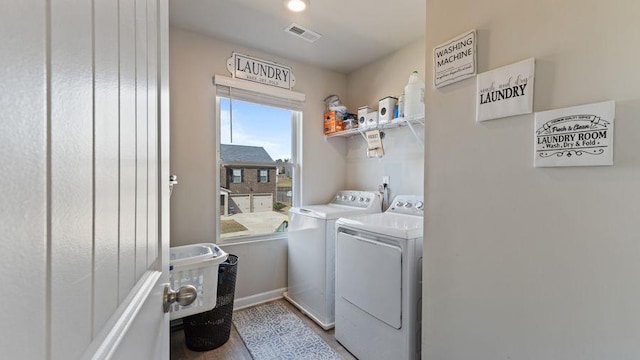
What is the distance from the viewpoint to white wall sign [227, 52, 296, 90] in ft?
8.23

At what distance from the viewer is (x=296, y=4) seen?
6.04ft

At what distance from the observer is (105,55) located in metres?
0.37

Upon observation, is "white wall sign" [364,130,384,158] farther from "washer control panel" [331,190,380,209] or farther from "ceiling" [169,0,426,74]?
"ceiling" [169,0,426,74]

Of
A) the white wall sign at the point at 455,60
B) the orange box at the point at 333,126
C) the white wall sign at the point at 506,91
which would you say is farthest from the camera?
the orange box at the point at 333,126

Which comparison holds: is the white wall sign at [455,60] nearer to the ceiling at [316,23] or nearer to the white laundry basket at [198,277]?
the ceiling at [316,23]

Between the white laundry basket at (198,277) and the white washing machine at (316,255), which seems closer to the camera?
the white laundry basket at (198,277)

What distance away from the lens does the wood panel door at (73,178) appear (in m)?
0.21

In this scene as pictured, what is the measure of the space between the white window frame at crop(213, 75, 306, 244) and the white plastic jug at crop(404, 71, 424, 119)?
1.15 metres

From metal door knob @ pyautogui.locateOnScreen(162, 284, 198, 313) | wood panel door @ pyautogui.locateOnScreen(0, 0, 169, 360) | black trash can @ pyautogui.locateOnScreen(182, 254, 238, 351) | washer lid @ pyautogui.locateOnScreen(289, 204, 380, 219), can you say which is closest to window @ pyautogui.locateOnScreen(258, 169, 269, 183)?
washer lid @ pyautogui.locateOnScreen(289, 204, 380, 219)

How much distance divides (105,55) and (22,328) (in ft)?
1.08

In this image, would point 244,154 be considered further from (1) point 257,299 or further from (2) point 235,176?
(1) point 257,299

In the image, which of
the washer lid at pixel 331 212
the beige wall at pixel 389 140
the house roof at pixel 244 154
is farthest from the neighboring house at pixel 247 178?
the beige wall at pixel 389 140

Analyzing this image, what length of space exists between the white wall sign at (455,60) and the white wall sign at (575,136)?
0.33m

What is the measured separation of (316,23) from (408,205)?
5.47 feet
